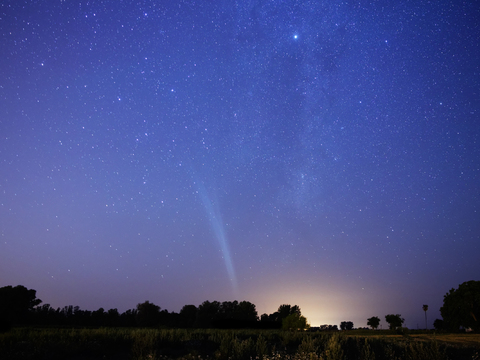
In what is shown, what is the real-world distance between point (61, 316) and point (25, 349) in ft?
254

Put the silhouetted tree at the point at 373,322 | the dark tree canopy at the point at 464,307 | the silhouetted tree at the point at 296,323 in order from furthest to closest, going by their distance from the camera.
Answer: the silhouetted tree at the point at 373,322 < the silhouetted tree at the point at 296,323 < the dark tree canopy at the point at 464,307

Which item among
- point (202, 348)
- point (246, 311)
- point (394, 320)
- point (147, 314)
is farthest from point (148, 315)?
point (202, 348)

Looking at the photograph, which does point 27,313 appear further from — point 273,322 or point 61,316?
point 273,322

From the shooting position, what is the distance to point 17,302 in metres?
68.2

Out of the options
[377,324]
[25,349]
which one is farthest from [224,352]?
[377,324]

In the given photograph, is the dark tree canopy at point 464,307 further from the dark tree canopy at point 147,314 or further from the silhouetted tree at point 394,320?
the dark tree canopy at point 147,314

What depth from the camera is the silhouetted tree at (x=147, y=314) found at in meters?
88.5

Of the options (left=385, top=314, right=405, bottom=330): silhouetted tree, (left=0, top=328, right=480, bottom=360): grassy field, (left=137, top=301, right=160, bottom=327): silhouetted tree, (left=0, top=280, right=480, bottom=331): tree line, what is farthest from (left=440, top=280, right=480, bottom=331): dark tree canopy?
(left=137, top=301, right=160, bottom=327): silhouetted tree

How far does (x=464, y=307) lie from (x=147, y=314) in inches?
3109

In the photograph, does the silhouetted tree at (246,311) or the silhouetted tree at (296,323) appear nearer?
the silhouetted tree at (296,323)

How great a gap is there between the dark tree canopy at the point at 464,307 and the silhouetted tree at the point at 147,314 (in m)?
73.1

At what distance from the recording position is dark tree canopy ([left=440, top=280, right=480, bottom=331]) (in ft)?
189

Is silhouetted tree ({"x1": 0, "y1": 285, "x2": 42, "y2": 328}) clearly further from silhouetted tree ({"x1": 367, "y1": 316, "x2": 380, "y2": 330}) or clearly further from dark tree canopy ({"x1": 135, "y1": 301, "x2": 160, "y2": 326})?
silhouetted tree ({"x1": 367, "y1": 316, "x2": 380, "y2": 330})

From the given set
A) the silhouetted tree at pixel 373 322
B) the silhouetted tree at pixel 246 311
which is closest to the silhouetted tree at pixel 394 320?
the silhouetted tree at pixel 373 322
